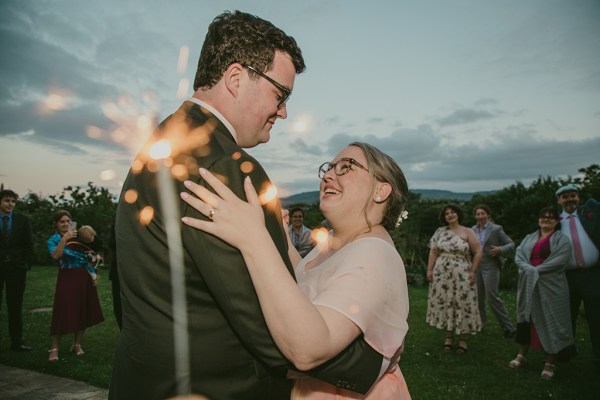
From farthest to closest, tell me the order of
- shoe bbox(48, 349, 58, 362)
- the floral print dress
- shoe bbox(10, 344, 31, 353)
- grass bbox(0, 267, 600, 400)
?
the floral print dress, shoe bbox(10, 344, 31, 353), shoe bbox(48, 349, 58, 362), grass bbox(0, 267, 600, 400)

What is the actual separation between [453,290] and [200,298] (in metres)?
7.44

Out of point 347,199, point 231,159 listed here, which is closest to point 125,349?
point 231,159

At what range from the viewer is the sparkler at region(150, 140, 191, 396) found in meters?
1.34

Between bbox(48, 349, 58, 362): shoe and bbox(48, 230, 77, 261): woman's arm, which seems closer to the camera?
bbox(48, 349, 58, 362): shoe

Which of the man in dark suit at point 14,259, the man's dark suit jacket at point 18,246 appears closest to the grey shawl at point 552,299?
the man in dark suit at point 14,259

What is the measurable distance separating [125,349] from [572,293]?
7303mm

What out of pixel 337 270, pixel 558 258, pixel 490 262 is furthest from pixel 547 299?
pixel 337 270

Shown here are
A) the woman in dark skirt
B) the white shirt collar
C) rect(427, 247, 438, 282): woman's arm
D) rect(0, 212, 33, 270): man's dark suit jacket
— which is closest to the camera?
the white shirt collar

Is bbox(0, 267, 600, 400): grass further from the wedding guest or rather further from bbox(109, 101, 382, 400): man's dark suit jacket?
bbox(109, 101, 382, 400): man's dark suit jacket

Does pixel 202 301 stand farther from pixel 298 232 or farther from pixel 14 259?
pixel 298 232

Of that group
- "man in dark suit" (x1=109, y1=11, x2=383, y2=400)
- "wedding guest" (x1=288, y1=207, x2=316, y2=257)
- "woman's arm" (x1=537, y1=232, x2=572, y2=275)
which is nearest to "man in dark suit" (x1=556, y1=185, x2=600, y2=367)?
"woman's arm" (x1=537, y1=232, x2=572, y2=275)

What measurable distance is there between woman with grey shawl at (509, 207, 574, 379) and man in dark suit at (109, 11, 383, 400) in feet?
19.9

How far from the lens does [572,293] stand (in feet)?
21.4

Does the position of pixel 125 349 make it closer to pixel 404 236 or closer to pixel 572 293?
pixel 572 293
